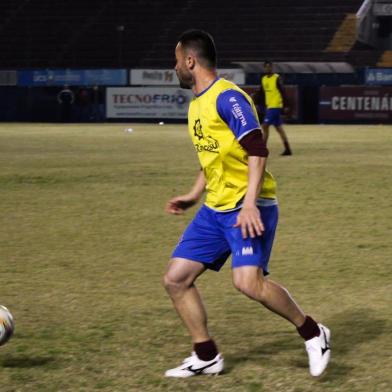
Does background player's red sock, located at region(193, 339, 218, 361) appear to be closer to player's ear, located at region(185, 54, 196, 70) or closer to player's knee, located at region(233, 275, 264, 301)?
player's knee, located at region(233, 275, 264, 301)

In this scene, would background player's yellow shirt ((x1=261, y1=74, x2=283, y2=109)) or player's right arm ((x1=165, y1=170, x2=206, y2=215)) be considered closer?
player's right arm ((x1=165, y1=170, x2=206, y2=215))

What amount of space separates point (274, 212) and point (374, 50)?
40.2 meters

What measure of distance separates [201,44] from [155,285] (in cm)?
338

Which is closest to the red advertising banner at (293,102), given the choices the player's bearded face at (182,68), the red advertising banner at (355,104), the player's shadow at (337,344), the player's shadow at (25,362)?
the red advertising banner at (355,104)

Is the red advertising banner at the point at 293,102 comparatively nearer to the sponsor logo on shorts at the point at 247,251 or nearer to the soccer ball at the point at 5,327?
the soccer ball at the point at 5,327

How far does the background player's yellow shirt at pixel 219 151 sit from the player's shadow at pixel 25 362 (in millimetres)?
1344

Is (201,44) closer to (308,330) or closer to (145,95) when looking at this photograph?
(308,330)

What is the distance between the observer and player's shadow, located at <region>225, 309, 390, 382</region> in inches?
219

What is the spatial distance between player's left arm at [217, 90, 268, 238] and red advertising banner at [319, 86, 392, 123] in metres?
34.3

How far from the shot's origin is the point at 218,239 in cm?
534

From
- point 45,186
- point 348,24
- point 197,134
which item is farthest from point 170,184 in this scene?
point 348,24

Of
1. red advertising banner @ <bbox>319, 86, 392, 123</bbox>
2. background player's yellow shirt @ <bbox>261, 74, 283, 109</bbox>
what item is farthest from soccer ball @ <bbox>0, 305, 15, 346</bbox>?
red advertising banner @ <bbox>319, 86, 392, 123</bbox>

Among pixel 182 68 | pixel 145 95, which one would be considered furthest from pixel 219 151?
pixel 145 95

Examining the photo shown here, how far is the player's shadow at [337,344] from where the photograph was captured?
5574 mm
